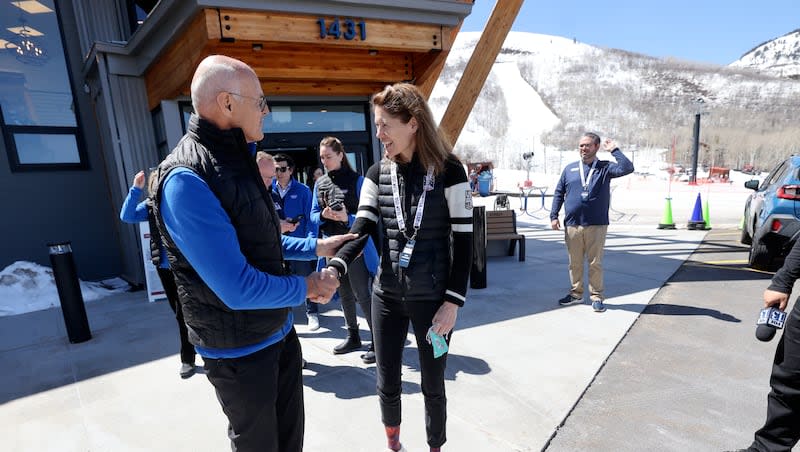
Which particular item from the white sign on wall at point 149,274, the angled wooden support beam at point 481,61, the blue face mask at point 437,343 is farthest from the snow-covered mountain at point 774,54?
the blue face mask at point 437,343

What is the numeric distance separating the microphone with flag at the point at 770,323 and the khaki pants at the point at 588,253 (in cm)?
259

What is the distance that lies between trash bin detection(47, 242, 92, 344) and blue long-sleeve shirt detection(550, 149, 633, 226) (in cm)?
567

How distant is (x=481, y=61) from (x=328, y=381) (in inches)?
195

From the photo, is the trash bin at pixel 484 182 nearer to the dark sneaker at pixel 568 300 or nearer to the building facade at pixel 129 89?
the building facade at pixel 129 89

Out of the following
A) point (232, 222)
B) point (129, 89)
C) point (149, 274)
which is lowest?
point (149, 274)

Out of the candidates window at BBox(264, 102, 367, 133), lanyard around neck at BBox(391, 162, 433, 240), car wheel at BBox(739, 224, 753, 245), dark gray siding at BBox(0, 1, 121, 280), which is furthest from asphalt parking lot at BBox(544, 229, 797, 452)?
dark gray siding at BBox(0, 1, 121, 280)

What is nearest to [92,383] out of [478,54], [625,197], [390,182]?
[390,182]

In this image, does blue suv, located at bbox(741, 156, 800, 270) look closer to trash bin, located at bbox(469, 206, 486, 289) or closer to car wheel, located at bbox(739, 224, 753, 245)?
car wheel, located at bbox(739, 224, 753, 245)

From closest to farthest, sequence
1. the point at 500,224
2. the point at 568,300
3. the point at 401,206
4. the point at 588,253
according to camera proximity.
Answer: the point at 401,206 → the point at 588,253 → the point at 568,300 → the point at 500,224

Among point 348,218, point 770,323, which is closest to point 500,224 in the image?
point 348,218

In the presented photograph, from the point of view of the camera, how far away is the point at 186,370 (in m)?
3.46

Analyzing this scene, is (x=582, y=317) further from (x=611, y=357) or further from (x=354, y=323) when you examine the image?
(x=354, y=323)

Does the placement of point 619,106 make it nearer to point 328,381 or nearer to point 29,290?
point 328,381

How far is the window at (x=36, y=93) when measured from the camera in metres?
6.53
